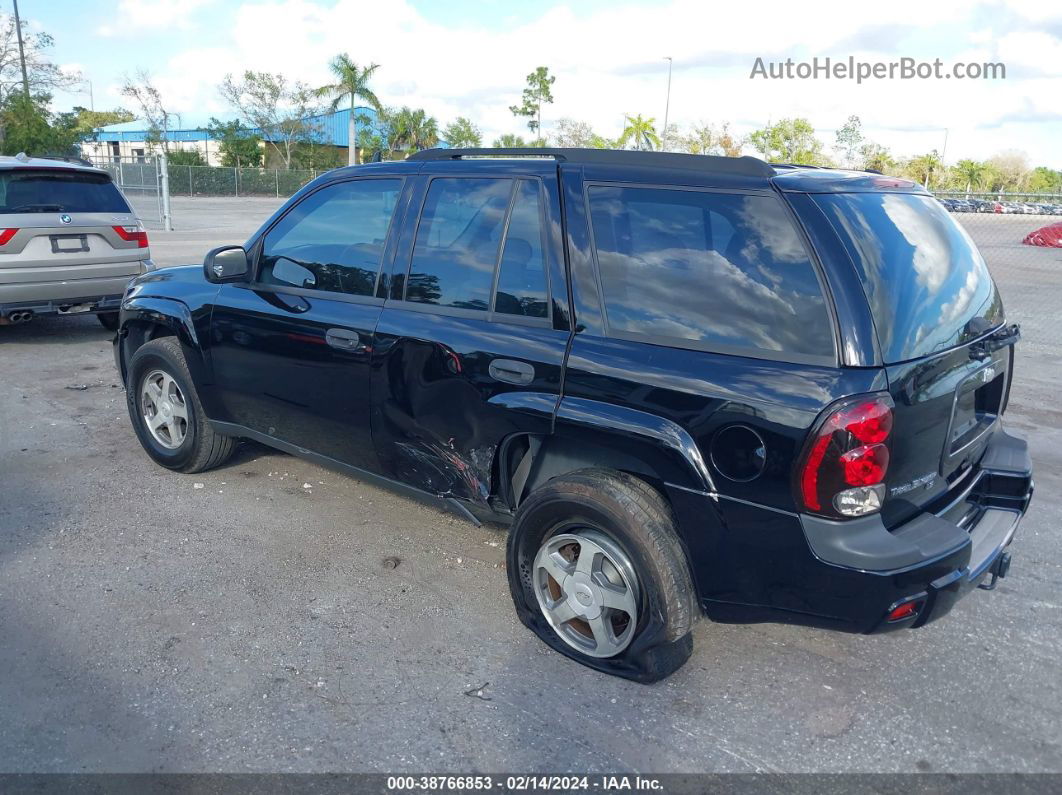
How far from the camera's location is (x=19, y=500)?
4762mm

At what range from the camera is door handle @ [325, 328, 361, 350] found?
12.6 feet

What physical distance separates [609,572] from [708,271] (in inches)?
45.6

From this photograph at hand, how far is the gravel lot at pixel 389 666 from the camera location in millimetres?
2803

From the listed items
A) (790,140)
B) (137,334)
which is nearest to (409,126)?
(790,140)

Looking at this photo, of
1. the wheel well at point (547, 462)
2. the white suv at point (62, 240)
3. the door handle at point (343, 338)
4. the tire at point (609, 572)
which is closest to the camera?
the tire at point (609, 572)

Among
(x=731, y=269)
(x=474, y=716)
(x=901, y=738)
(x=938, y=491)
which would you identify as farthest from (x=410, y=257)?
(x=901, y=738)

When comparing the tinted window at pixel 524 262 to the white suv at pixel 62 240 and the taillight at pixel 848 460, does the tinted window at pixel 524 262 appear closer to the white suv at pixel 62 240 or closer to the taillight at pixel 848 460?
the taillight at pixel 848 460

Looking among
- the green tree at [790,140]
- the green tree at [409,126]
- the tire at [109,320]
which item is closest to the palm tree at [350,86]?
the green tree at [409,126]

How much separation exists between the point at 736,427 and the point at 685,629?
2.56 feet

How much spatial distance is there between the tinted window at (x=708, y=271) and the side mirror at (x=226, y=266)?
6.93ft

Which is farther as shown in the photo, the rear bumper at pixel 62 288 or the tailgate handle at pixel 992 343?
the rear bumper at pixel 62 288

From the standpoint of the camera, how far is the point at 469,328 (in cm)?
348

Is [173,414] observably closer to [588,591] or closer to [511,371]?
[511,371]

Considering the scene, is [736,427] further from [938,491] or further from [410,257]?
[410,257]
